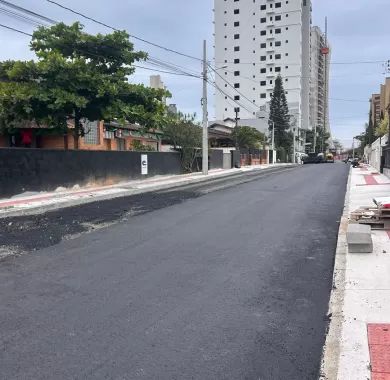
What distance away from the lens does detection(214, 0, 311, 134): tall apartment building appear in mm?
124250

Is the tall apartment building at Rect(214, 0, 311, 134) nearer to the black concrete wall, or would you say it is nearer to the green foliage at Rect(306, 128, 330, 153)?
the green foliage at Rect(306, 128, 330, 153)

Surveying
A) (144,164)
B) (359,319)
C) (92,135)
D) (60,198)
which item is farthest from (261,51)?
(359,319)

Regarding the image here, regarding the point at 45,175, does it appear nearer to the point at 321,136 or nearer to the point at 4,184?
the point at 4,184

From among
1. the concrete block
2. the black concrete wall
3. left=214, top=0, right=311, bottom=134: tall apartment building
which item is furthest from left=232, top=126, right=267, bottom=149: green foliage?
left=214, top=0, right=311, bottom=134: tall apartment building

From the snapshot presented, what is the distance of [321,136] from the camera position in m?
132

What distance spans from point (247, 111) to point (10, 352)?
126 meters

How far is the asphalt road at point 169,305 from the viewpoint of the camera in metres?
3.93

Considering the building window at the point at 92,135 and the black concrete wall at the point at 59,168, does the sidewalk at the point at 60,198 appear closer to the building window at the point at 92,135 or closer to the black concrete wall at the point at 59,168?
the black concrete wall at the point at 59,168

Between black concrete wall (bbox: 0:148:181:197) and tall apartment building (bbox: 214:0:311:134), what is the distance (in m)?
102

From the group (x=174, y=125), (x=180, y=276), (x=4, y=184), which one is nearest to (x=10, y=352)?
(x=180, y=276)

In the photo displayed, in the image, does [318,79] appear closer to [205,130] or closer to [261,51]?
[261,51]

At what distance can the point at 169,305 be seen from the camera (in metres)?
5.39

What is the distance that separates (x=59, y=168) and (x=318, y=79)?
493 ft

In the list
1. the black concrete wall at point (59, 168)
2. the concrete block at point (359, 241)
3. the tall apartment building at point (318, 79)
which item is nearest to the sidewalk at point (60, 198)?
the black concrete wall at point (59, 168)
